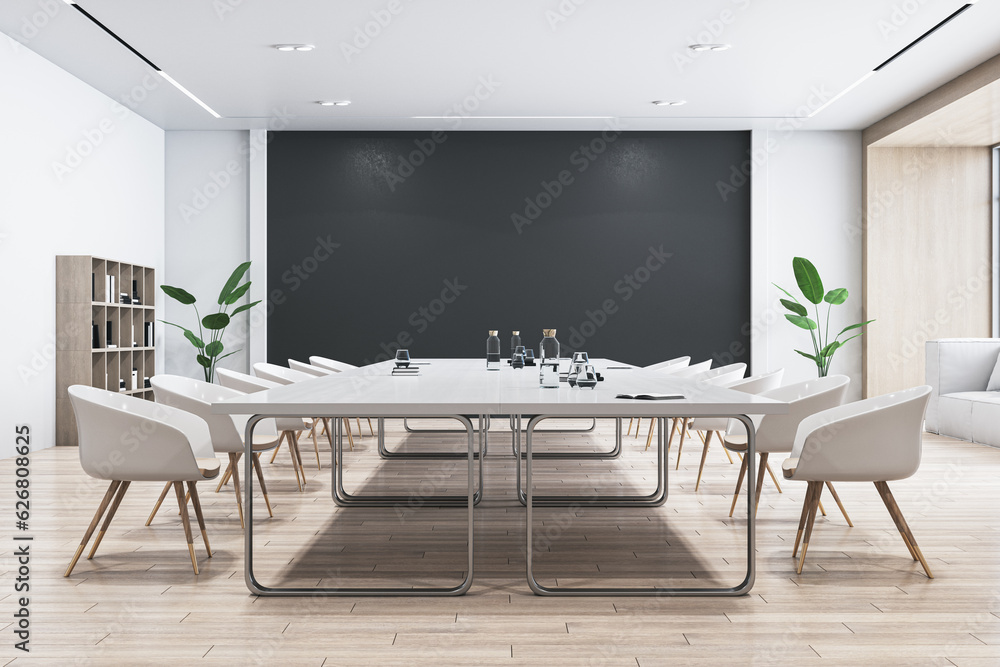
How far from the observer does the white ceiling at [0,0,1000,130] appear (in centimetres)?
532

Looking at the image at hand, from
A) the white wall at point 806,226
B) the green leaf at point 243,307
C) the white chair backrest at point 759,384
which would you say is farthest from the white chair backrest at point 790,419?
the green leaf at point 243,307

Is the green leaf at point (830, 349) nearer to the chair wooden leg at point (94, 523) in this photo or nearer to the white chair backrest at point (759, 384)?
the white chair backrest at point (759, 384)

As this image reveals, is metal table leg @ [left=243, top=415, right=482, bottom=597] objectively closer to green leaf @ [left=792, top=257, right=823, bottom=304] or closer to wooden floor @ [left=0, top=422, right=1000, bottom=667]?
wooden floor @ [left=0, top=422, right=1000, bottom=667]

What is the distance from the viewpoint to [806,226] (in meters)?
8.59

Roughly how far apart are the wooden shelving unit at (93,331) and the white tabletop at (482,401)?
3.71m

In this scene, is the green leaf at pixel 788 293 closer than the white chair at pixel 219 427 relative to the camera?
No

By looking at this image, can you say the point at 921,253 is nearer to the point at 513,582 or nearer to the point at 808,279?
the point at 808,279

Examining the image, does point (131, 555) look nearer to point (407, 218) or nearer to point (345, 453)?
point (345, 453)

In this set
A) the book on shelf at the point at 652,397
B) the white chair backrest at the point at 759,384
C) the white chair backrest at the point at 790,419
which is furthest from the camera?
the white chair backrest at the point at 759,384

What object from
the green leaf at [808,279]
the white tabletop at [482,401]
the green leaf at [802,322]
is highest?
the green leaf at [808,279]

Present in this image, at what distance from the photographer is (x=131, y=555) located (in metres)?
3.24

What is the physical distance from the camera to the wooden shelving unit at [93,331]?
635 cm

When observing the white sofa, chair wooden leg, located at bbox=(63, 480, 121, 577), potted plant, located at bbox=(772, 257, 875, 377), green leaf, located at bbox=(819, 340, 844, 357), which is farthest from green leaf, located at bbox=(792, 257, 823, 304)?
chair wooden leg, located at bbox=(63, 480, 121, 577)

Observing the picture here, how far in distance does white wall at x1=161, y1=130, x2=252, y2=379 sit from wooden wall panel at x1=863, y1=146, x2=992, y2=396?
6490 millimetres
